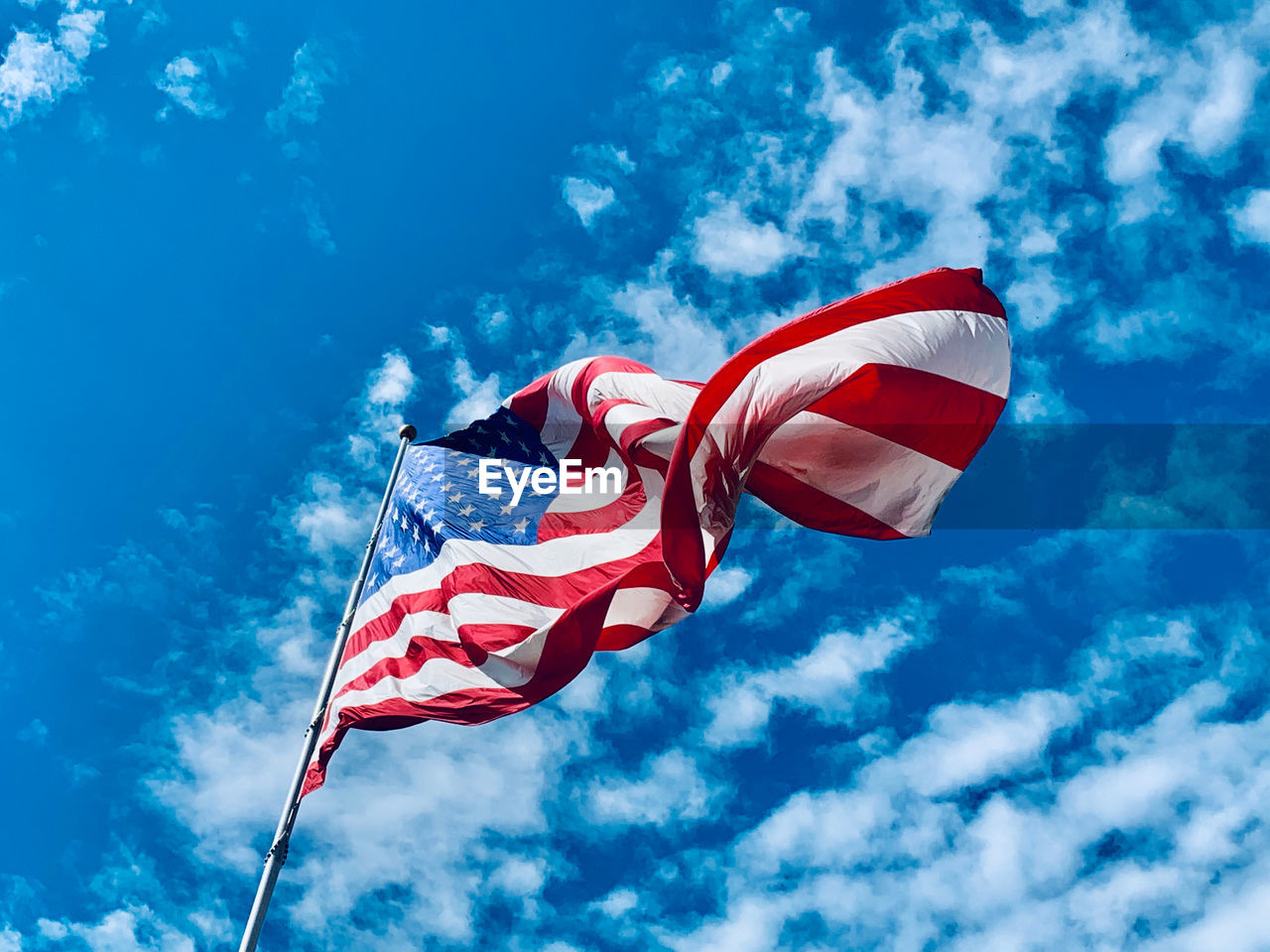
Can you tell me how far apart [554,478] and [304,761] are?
15.5ft

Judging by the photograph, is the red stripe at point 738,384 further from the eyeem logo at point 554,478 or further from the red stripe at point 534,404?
the red stripe at point 534,404

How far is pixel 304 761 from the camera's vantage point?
9711mm

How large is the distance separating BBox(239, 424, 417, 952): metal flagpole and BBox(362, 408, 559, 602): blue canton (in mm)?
222

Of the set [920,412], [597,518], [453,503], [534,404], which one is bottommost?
[920,412]

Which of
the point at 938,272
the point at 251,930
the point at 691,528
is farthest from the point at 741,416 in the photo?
the point at 251,930

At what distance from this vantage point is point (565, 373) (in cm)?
1342

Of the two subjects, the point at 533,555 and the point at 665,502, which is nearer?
the point at 665,502

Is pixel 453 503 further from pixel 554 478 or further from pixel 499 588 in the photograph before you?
pixel 499 588

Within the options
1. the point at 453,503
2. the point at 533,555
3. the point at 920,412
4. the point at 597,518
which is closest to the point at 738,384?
the point at 920,412

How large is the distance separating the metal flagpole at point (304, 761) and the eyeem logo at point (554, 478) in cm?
127

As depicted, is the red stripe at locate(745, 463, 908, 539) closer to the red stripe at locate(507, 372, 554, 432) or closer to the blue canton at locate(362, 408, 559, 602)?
the blue canton at locate(362, 408, 559, 602)

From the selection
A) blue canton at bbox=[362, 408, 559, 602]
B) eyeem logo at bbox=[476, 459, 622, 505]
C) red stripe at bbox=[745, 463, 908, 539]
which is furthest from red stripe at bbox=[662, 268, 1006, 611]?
blue canton at bbox=[362, 408, 559, 602]

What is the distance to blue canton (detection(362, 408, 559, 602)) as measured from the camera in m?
11.6

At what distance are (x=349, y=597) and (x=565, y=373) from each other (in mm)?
4332
